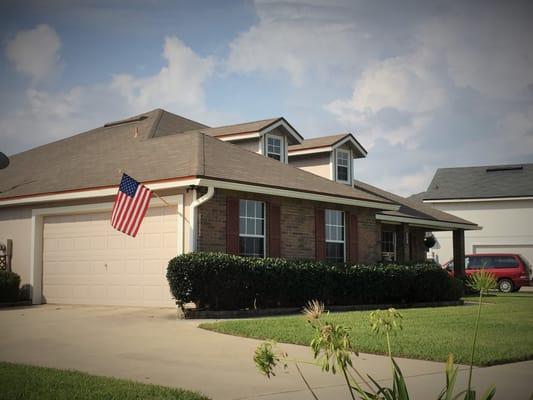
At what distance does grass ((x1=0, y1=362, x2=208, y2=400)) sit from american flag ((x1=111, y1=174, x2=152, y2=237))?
8004mm

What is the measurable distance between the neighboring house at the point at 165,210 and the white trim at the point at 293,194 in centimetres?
3

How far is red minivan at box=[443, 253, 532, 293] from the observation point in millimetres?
30703

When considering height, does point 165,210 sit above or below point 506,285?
above

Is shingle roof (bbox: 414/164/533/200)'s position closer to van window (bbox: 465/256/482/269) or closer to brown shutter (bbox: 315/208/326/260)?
van window (bbox: 465/256/482/269)

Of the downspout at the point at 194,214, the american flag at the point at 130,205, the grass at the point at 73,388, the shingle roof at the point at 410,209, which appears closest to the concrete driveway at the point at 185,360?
the grass at the point at 73,388

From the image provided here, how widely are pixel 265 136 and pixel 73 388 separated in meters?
16.0

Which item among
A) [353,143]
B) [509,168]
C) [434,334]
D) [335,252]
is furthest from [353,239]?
[509,168]

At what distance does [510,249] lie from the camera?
41906mm

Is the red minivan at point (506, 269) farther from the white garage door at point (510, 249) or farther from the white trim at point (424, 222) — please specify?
the white garage door at point (510, 249)

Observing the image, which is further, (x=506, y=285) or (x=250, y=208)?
(x=506, y=285)

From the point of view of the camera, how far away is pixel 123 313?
592 inches

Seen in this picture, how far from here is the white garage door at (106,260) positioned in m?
16.4

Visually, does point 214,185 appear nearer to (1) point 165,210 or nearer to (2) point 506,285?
(1) point 165,210

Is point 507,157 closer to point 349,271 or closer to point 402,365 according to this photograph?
point 349,271
